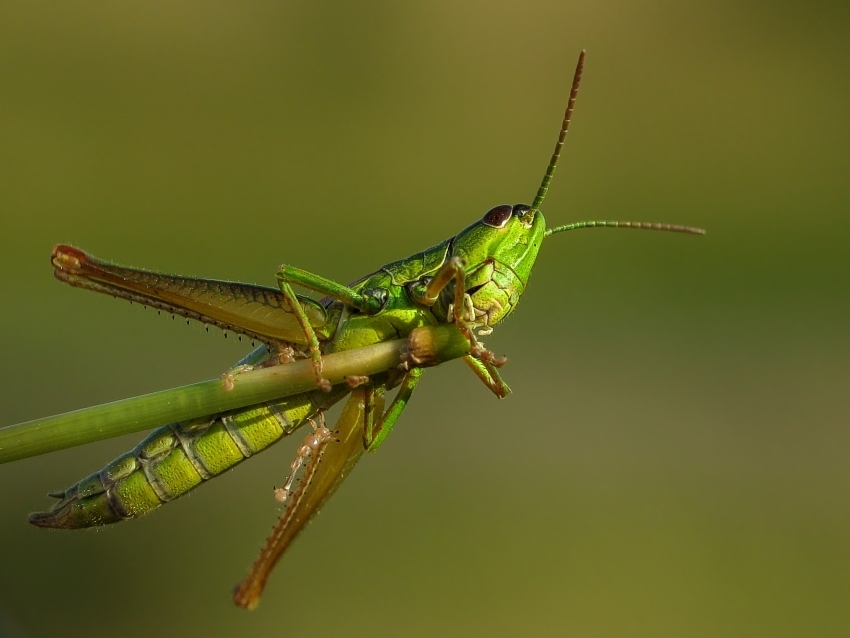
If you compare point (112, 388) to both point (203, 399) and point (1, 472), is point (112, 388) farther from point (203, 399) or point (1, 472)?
point (203, 399)

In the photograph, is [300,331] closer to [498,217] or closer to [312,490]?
[312,490]

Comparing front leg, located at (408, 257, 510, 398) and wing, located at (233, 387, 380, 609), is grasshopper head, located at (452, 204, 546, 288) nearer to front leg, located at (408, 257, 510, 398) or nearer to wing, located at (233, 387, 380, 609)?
front leg, located at (408, 257, 510, 398)

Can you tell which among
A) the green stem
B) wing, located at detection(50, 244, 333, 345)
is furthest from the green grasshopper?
the green stem

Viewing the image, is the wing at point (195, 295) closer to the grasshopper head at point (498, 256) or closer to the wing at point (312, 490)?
the wing at point (312, 490)

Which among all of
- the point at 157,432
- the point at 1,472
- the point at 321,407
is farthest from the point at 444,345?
the point at 1,472

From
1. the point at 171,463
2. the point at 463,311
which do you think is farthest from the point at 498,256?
the point at 171,463

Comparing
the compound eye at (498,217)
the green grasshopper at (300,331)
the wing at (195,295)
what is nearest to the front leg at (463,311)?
the green grasshopper at (300,331)

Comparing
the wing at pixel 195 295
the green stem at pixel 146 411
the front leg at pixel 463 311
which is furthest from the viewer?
the wing at pixel 195 295
